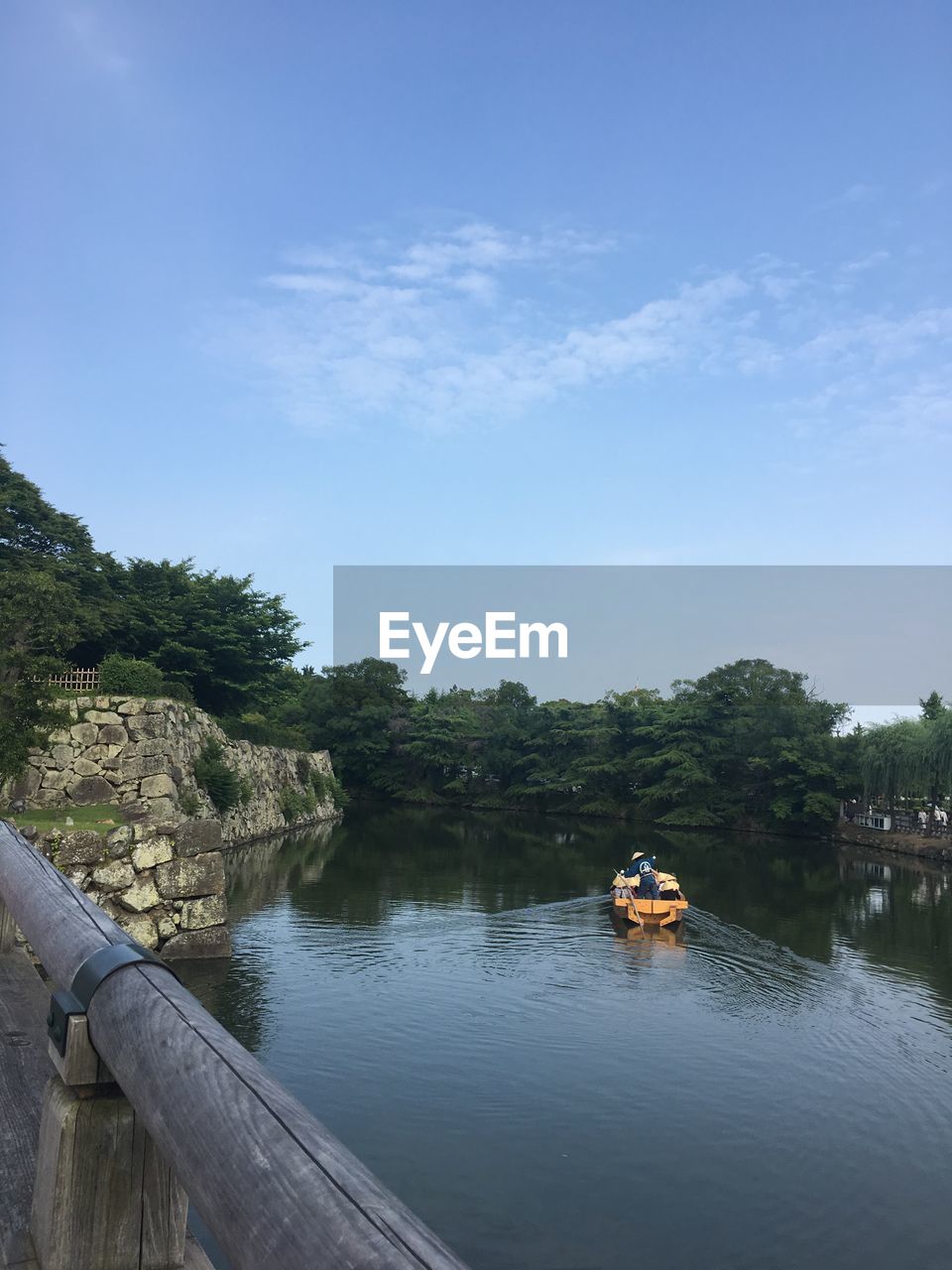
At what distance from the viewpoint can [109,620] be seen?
25938 mm

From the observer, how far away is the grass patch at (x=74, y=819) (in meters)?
12.4

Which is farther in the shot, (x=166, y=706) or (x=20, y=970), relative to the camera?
(x=166, y=706)

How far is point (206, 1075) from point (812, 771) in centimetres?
4204

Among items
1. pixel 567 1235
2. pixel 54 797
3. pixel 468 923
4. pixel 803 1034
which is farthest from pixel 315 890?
pixel 567 1235

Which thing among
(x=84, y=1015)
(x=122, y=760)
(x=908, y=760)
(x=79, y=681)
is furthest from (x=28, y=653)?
(x=908, y=760)

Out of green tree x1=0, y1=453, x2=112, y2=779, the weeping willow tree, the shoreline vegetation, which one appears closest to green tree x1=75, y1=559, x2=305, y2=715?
the shoreline vegetation

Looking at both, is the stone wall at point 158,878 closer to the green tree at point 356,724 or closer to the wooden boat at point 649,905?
the wooden boat at point 649,905

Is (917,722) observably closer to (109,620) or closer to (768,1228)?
(109,620)

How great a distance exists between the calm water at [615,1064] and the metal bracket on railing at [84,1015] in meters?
4.81

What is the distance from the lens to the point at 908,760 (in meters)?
35.6

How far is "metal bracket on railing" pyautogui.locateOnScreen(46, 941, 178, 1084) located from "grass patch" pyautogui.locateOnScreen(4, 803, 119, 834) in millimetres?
10303

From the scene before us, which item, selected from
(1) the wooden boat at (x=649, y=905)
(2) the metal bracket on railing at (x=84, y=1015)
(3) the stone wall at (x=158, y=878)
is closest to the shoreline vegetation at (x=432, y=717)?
(3) the stone wall at (x=158, y=878)

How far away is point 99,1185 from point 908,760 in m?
37.6

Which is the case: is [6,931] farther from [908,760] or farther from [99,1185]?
[908,760]
